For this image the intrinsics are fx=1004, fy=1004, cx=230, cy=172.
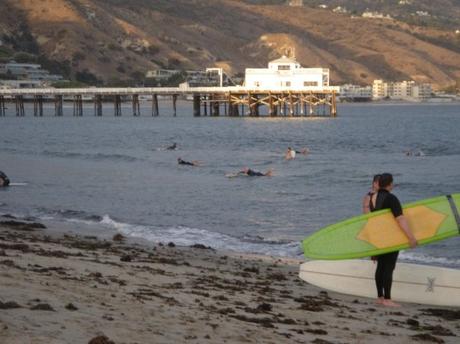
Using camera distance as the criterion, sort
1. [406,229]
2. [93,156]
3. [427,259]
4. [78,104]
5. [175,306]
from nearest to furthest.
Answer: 1. [175,306]
2. [406,229]
3. [427,259]
4. [93,156]
5. [78,104]

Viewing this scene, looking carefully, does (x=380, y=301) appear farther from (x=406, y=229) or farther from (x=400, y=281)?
(x=406, y=229)

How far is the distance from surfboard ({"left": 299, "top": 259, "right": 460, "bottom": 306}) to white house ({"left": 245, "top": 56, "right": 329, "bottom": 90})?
72341mm

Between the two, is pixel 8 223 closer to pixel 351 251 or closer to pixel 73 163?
pixel 351 251

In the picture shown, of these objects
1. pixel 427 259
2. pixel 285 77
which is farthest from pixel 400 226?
pixel 285 77

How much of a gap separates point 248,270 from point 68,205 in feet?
37.7

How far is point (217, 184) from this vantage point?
3128cm

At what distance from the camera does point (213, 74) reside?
651ft

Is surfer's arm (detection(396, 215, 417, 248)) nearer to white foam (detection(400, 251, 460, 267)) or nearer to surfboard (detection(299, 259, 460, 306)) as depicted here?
surfboard (detection(299, 259, 460, 306))

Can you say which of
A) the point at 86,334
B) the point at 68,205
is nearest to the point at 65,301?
the point at 86,334

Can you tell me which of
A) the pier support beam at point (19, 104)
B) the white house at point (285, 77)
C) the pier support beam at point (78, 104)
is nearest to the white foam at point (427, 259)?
the white house at point (285, 77)

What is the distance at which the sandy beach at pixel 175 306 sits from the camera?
8188mm

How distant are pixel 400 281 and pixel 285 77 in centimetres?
7319

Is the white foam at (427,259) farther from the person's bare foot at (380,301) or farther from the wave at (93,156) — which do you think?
the wave at (93,156)

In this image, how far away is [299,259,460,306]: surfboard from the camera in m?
11.4
